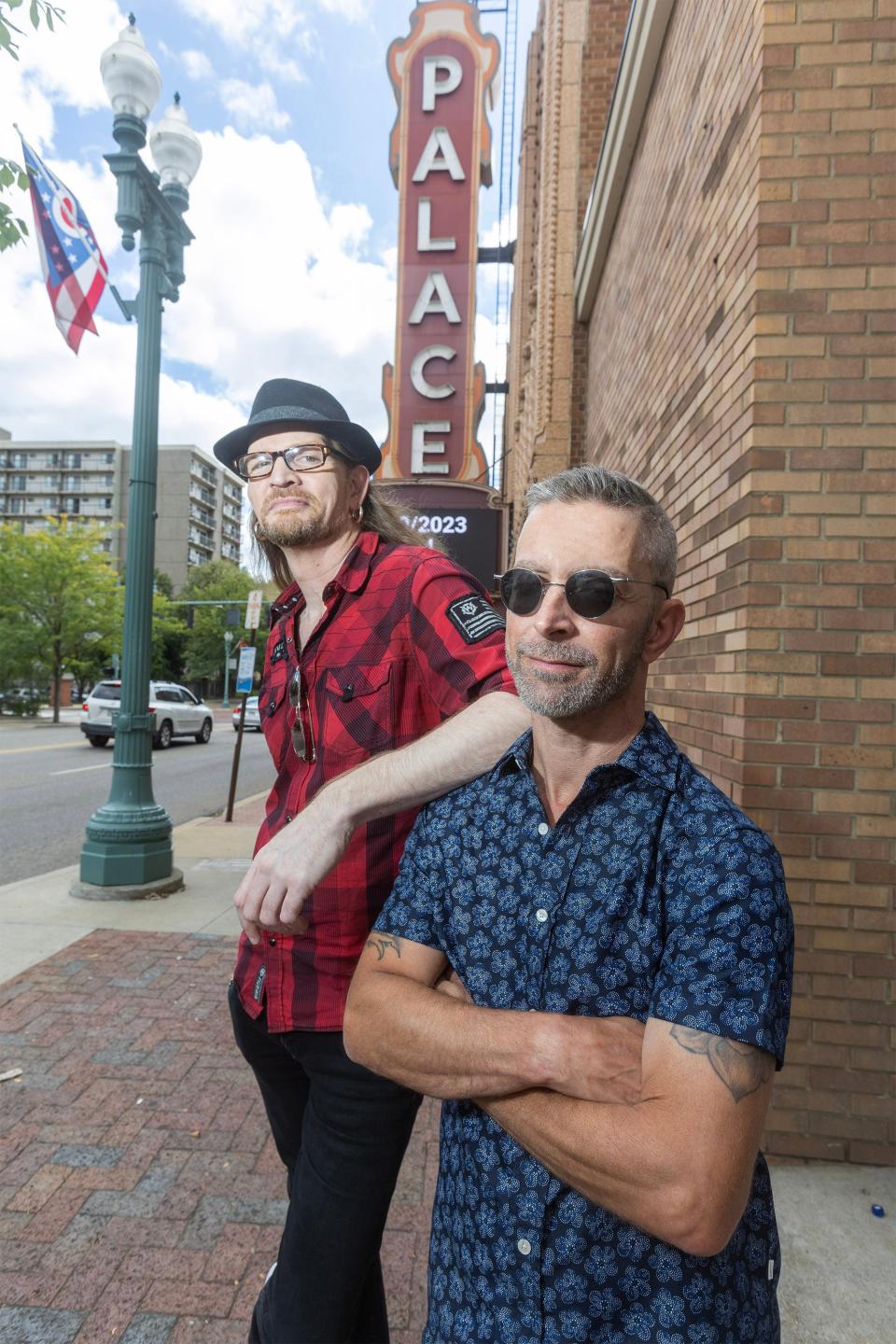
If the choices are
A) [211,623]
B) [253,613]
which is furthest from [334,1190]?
[211,623]

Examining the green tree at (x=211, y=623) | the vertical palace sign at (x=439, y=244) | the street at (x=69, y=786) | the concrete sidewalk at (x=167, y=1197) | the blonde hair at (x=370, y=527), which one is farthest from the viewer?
the green tree at (x=211, y=623)

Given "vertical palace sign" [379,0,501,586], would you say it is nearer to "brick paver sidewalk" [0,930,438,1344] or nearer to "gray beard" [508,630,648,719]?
"brick paver sidewalk" [0,930,438,1344]

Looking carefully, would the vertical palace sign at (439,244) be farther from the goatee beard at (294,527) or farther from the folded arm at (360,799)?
the folded arm at (360,799)

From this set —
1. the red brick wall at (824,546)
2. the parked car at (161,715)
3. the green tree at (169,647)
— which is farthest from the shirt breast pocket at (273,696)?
the green tree at (169,647)

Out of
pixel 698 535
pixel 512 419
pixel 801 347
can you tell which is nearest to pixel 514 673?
pixel 801 347

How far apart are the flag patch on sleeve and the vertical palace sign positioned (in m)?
8.78

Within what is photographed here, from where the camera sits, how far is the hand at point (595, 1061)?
1.10m

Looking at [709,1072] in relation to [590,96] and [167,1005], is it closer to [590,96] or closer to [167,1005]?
[167,1005]

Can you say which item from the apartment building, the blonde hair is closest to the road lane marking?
the blonde hair

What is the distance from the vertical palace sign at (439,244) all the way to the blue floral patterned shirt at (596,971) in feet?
30.4

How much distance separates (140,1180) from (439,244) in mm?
10199

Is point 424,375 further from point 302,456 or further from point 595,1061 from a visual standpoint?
point 595,1061

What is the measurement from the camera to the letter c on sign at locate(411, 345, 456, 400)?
10.3 m

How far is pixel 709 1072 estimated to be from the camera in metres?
1.03
